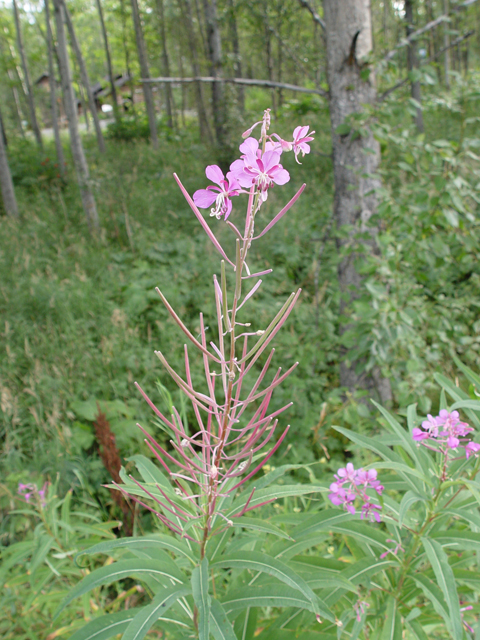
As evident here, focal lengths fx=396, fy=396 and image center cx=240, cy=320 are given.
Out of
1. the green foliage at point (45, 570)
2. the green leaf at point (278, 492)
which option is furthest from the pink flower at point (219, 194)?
the green foliage at point (45, 570)

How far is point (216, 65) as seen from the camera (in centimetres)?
688

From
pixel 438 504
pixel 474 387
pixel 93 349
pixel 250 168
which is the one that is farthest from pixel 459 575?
pixel 93 349

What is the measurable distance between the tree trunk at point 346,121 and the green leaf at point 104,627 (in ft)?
7.12

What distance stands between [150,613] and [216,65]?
25.9 feet

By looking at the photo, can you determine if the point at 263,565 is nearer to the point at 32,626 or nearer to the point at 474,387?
the point at 474,387

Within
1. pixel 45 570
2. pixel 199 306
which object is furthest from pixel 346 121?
pixel 45 570

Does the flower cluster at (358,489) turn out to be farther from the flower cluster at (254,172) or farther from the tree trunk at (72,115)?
the tree trunk at (72,115)

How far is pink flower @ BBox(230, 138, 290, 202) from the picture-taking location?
64 centimetres

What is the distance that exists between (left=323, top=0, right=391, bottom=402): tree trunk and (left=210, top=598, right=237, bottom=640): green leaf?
83.1 inches

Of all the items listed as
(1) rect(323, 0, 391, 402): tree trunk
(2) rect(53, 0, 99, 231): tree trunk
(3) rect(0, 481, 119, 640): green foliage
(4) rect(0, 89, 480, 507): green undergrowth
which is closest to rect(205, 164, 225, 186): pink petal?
(4) rect(0, 89, 480, 507): green undergrowth

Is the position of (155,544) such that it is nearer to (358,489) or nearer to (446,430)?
(358,489)

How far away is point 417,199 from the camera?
110 inches

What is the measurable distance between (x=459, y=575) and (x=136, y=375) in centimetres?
288

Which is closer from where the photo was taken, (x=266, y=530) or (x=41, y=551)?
(x=266, y=530)
